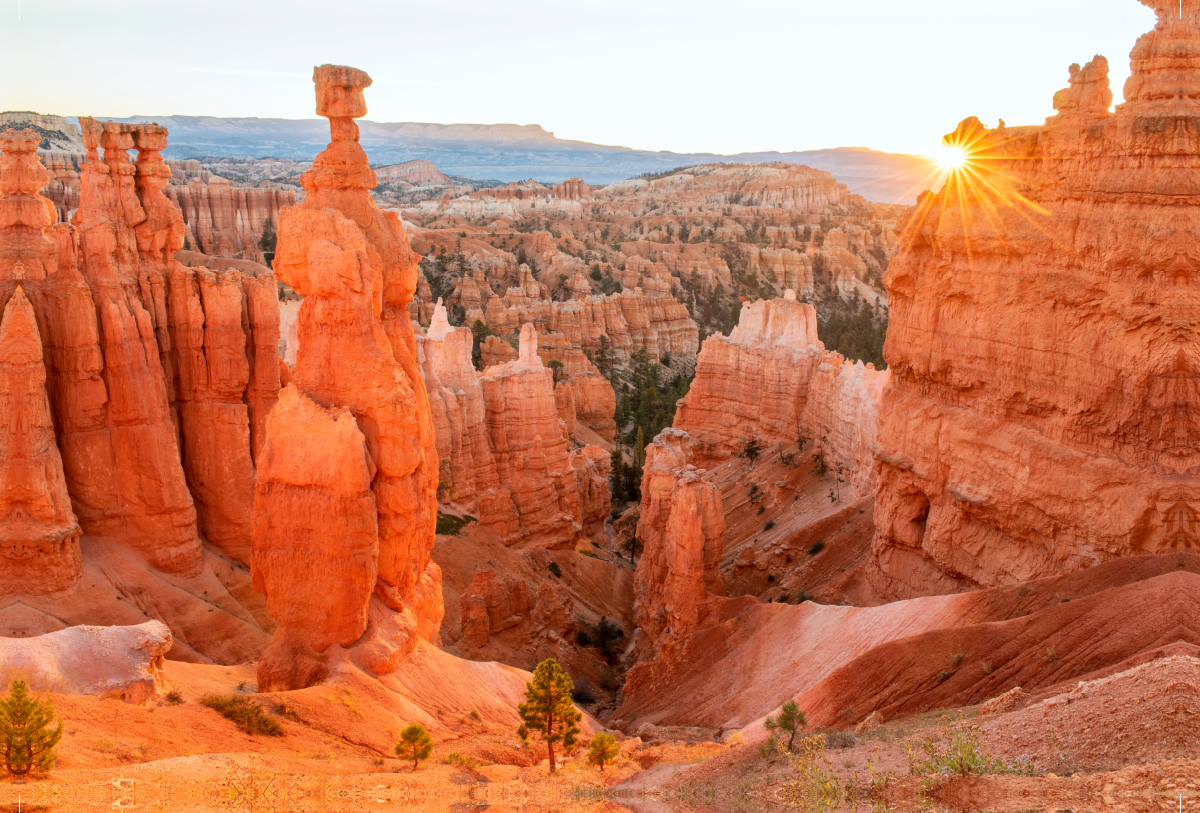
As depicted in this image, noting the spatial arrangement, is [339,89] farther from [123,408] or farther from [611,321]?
[611,321]

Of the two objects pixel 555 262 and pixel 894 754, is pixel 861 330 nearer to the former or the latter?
pixel 555 262

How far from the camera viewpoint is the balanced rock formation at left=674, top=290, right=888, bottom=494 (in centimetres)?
3206

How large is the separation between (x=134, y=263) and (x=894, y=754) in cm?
2084

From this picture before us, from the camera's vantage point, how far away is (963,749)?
8.95 m

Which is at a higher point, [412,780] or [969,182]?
[969,182]

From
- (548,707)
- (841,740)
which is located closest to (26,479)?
(548,707)

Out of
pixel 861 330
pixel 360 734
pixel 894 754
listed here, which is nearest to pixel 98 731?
pixel 360 734

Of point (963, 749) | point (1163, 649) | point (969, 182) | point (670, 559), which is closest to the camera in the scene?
point (963, 749)

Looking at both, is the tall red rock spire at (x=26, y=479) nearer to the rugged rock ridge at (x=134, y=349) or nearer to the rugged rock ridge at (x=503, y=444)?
the rugged rock ridge at (x=134, y=349)

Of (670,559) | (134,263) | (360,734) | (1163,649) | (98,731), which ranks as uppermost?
(134,263)

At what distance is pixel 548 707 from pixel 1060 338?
11.2 meters

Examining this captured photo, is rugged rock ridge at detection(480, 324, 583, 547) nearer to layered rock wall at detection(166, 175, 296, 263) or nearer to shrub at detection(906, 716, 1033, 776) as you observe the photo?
shrub at detection(906, 716, 1033, 776)

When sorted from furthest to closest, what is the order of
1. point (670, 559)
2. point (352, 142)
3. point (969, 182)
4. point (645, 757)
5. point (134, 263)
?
point (670, 559) < point (134, 263) < point (969, 182) < point (352, 142) < point (645, 757)

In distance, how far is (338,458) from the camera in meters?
15.1
